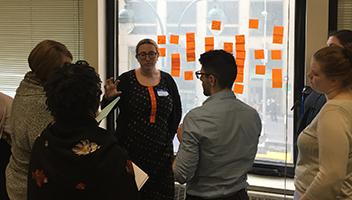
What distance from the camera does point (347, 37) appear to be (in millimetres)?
2383

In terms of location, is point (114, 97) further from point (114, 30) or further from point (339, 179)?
point (339, 179)

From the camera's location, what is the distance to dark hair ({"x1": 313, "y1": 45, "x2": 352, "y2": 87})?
1.73m

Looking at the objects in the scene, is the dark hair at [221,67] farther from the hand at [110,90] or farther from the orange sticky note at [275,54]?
the orange sticky note at [275,54]

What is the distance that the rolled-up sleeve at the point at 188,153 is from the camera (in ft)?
6.39

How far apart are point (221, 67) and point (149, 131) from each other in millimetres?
1064

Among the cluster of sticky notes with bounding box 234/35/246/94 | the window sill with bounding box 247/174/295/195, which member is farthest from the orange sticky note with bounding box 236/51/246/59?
the window sill with bounding box 247/174/295/195

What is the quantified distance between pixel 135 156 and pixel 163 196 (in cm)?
33

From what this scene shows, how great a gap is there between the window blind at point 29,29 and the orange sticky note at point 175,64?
793 mm

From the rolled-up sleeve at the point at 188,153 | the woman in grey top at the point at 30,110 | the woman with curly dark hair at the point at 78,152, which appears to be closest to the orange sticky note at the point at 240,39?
the rolled-up sleeve at the point at 188,153

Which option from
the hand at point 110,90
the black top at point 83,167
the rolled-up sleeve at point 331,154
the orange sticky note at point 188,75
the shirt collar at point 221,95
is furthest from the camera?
the orange sticky note at point 188,75

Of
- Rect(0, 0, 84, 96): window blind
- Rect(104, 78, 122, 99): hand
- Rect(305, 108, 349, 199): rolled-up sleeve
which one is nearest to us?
Rect(305, 108, 349, 199): rolled-up sleeve

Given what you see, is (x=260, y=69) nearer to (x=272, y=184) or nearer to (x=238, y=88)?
(x=238, y=88)

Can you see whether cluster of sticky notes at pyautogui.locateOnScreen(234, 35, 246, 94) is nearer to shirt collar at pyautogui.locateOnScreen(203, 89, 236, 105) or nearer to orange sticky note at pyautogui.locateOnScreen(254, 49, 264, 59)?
orange sticky note at pyautogui.locateOnScreen(254, 49, 264, 59)

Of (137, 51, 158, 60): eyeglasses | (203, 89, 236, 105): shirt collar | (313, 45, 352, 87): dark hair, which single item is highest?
(137, 51, 158, 60): eyeglasses
